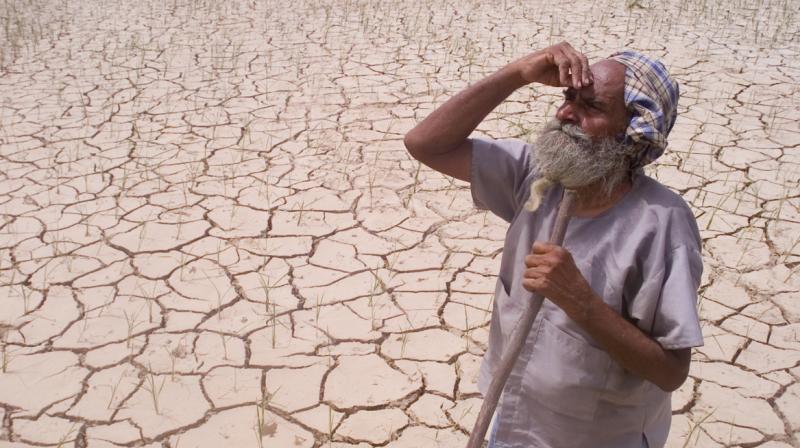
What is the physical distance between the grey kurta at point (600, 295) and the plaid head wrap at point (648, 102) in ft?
0.36

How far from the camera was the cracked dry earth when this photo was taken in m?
2.52

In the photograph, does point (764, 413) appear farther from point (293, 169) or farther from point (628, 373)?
point (293, 169)

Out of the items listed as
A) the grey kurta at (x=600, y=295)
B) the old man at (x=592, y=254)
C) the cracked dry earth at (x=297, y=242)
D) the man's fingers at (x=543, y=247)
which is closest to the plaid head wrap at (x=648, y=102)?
the old man at (x=592, y=254)

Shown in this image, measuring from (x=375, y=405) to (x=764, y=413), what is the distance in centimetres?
126

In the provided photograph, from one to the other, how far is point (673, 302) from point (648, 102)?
1.12 feet

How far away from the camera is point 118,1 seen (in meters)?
8.38

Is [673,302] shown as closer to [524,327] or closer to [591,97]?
[524,327]

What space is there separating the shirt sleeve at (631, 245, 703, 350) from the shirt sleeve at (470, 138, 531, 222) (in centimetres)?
36

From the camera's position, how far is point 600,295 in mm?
1384

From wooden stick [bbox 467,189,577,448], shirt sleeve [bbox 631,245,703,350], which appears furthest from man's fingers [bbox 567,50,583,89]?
shirt sleeve [bbox 631,245,703,350]

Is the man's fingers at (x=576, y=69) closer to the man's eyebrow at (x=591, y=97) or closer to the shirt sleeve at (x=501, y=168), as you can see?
the man's eyebrow at (x=591, y=97)

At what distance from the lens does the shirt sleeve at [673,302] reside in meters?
1.27

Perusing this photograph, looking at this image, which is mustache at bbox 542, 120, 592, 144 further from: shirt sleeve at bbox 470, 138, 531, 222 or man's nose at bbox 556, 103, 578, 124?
shirt sleeve at bbox 470, 138, 531, 222

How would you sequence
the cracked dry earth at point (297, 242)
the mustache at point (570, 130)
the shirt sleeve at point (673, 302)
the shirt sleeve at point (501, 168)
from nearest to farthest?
1. the shirt sleeve at point (673, 302)
2. the mustache at point (570, 130)
3. the shirt sleeve at point (501, 168)
4. the cracked dry earth at point (297, 242)
